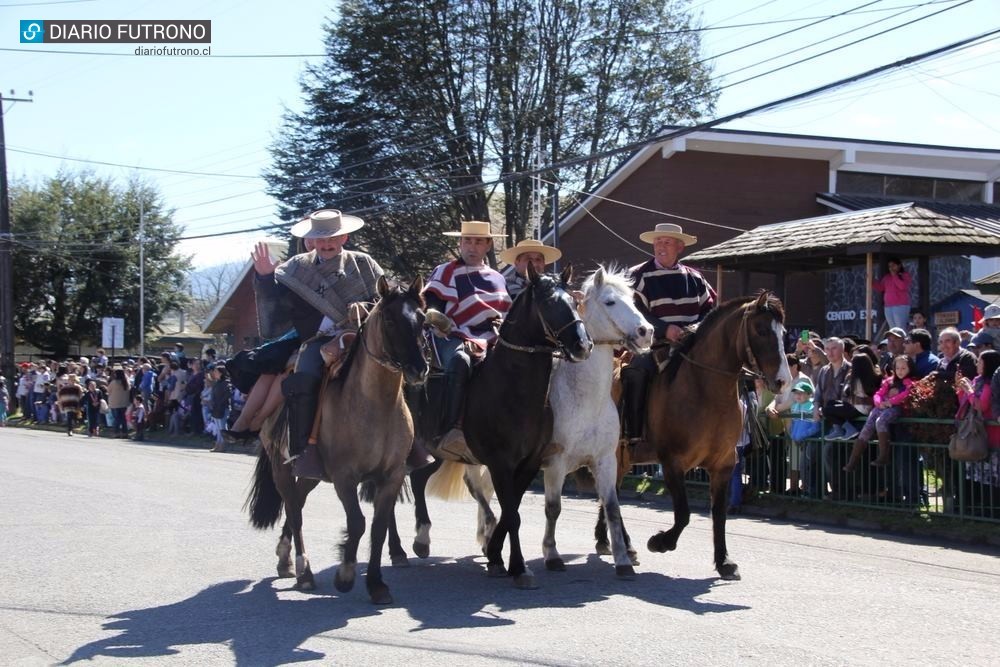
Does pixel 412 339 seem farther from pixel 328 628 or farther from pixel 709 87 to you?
pixel 709 87

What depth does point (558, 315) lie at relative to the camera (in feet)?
27.7

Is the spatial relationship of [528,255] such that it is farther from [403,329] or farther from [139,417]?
[139,417]

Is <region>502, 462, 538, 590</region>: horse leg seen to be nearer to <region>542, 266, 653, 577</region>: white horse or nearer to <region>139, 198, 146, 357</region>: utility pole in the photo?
<region>542, 266, 653, 577</region>: white horse

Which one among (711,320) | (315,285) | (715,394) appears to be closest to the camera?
(315,285)

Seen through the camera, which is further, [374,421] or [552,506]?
[552,506]

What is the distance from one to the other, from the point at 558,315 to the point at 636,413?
6.22 feet

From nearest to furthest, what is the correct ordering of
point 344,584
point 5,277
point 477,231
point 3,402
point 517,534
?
point 344,584 → point 517,534 → point 477,231 → point 3,402 → point 5,277

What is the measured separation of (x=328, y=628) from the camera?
6.95 m

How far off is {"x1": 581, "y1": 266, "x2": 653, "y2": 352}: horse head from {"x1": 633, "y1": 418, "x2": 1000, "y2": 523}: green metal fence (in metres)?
5.71


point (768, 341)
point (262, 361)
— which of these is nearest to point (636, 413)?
point (768, 341)

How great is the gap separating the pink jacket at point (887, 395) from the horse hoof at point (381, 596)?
789 cm

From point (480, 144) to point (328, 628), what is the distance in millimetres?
33699

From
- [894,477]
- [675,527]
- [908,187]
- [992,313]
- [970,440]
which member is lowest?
[675,527]

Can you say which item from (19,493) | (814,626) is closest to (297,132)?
(19,493)
